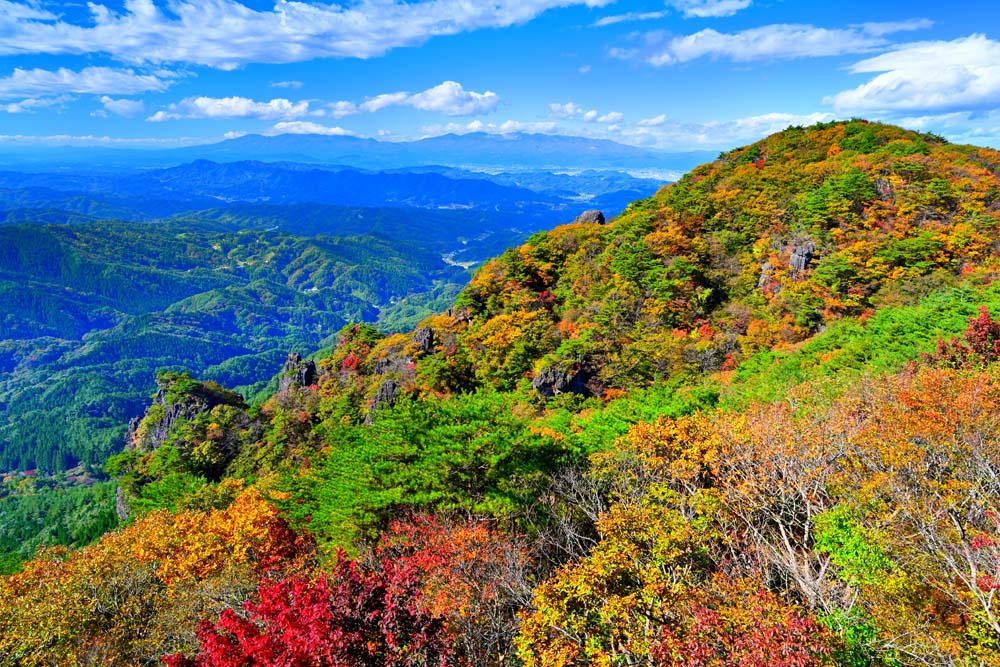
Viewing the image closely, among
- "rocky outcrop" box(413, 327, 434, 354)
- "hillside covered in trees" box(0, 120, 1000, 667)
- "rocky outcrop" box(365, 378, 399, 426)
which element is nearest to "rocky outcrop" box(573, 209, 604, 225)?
"hillside covered in trees" box(0, 120, 1000, 667)

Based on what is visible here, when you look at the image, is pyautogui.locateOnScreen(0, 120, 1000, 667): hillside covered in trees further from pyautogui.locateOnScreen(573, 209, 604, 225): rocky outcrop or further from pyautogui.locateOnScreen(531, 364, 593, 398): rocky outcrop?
pyautogui.locateOnScreen(573, 209, 604, 225): rocky outcrop

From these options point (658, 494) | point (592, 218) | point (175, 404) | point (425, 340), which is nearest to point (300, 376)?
point (175, 404)

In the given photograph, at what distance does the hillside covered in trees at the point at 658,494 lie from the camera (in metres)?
9.89

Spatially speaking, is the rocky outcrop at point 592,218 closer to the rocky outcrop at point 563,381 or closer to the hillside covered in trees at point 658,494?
the hillside covered in trees at point 658,494

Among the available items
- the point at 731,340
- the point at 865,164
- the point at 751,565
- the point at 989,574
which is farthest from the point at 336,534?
the point at 865,164

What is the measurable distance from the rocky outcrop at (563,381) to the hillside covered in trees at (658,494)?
0.16m

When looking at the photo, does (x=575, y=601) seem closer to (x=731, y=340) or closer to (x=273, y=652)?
(x=273, y=652)

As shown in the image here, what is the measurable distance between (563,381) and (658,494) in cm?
2011

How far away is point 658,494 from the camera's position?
1541cm

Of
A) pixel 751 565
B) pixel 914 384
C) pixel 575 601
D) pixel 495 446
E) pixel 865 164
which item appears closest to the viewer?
pixel 575 601

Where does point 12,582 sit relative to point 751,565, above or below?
below

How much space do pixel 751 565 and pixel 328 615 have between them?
10.8 m

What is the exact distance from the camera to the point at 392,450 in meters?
20.0

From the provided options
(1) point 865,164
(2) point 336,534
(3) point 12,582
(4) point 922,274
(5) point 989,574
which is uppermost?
(1) point 865,164
